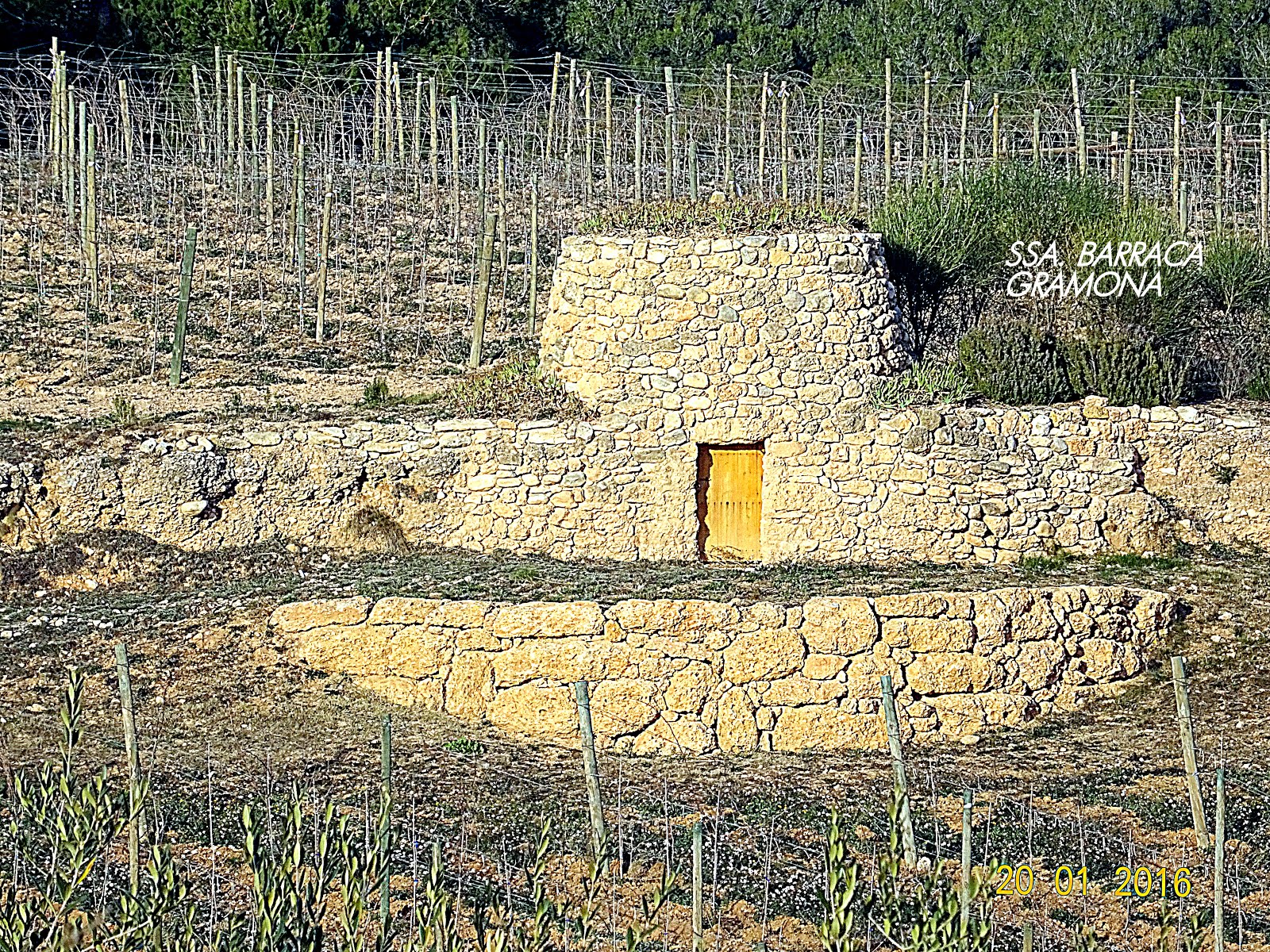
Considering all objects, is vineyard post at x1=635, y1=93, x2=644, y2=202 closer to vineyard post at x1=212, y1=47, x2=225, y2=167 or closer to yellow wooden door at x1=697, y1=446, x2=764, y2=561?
vineyard post at x1=212, y1=47, x2=225, y2=167

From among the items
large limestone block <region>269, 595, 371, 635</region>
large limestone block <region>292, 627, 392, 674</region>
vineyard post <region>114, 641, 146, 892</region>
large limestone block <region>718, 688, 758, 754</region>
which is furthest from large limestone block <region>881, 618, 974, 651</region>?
vineyard post <region>114, 641, 146, 892</region>

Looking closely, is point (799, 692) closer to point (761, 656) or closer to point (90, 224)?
point (761, 656)

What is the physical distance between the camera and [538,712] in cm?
1186

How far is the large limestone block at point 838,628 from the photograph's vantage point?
1188 centimetres

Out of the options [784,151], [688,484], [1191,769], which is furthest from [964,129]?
[1191,769]

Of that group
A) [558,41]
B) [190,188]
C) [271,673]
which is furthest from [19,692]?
[558,41]

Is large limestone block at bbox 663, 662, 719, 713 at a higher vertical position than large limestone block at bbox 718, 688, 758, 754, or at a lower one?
higher

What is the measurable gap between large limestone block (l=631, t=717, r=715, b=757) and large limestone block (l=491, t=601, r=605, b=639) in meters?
0.81

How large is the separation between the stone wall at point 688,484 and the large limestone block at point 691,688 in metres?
3.05

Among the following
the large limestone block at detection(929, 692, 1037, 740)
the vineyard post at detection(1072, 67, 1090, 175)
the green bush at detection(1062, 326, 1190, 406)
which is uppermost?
the vineyard post at detection(1072, 67, 1090, 175)

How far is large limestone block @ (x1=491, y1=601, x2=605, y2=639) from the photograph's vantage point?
39.1ft

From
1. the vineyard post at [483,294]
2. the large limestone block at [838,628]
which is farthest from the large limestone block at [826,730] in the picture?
the vineyard post at [483,294]

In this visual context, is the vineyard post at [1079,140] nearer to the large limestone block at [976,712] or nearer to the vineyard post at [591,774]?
the large limestone block at [976,712]
